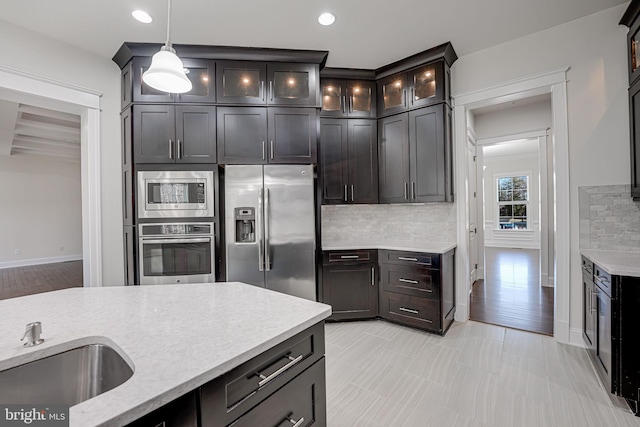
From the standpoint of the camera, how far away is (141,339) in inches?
34.9

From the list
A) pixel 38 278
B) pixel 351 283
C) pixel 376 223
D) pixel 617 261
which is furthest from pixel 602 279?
pixel 38 278

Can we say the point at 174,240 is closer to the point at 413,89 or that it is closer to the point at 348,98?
the point at 348,98

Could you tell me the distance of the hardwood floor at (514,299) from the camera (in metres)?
3.16

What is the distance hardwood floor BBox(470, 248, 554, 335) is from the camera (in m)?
3.16

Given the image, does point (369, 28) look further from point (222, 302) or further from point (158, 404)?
point (158, 404)

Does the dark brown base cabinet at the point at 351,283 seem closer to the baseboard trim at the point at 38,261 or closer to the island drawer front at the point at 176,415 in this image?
the island drawer front at the point at 176,415

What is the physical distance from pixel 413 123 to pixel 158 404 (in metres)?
3.36

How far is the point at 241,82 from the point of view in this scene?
301 centimetres

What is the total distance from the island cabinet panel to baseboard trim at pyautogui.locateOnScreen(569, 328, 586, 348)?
1.03m

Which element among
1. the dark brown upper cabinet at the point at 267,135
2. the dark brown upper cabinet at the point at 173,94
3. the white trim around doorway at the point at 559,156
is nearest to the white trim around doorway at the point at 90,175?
the dark brown upper cabinet at the point at 173,94

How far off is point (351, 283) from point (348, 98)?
2.29 metres

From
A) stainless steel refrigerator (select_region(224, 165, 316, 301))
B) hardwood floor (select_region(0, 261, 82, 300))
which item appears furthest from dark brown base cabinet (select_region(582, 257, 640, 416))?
hardwood floor (select_region(0, 261, 82, 300))

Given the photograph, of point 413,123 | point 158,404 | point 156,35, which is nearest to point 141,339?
point 158,404

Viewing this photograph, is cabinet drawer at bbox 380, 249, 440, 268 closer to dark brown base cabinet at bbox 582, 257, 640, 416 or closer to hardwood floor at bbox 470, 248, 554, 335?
hardwood floor at bbox 470, 248, 554, 335
